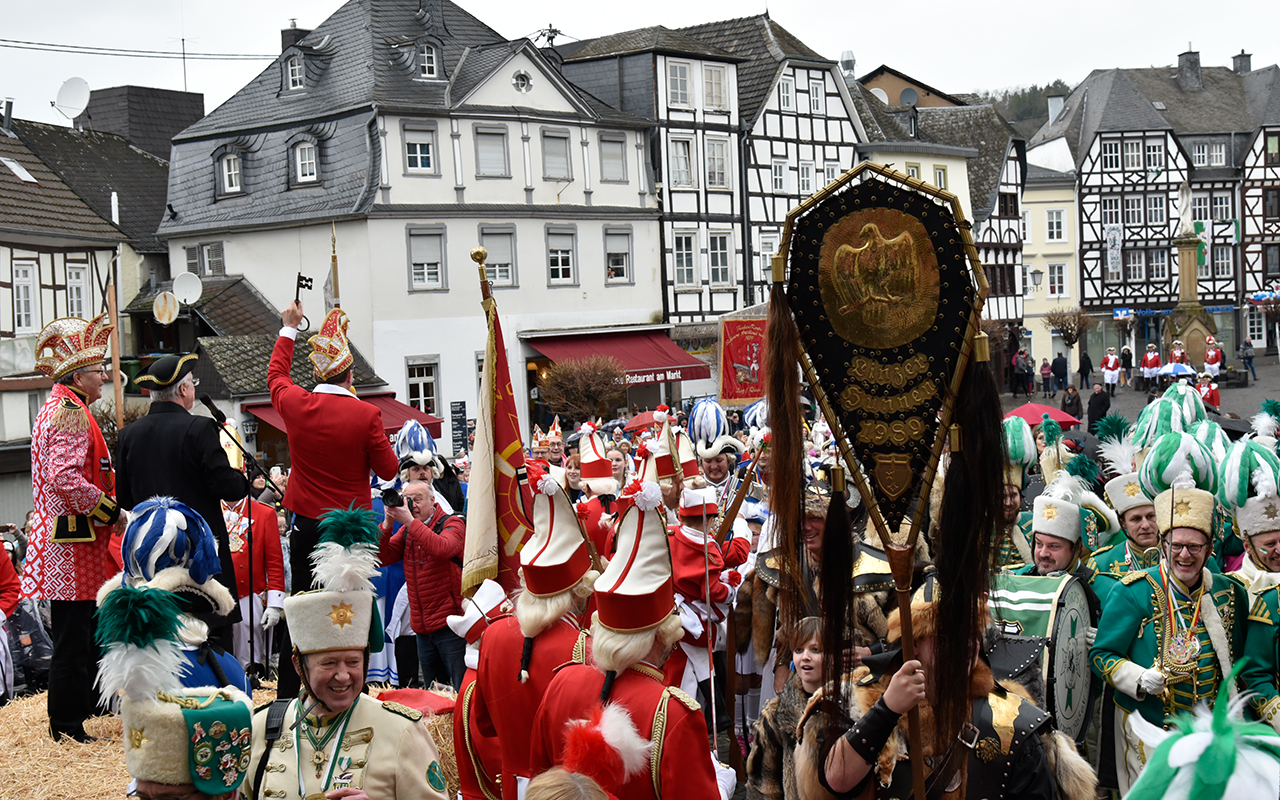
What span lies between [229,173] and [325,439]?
2983 cm

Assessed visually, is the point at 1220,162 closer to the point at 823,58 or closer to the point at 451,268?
the point at 823,58

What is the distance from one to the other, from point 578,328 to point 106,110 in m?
18.5

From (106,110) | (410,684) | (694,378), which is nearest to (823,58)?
(694,378)

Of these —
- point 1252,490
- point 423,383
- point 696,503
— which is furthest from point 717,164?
point 1252,490

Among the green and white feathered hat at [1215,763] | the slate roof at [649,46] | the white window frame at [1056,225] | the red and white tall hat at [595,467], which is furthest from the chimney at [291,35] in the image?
the green and white feathered hat at [1215,763]

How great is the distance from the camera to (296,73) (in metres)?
34.7

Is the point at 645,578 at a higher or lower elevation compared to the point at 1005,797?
higher

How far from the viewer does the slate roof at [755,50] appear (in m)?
40.4

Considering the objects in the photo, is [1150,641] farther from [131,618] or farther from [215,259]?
[215,259]

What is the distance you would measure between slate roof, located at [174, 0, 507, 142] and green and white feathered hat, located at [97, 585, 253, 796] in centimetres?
2953

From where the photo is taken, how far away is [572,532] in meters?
4.88

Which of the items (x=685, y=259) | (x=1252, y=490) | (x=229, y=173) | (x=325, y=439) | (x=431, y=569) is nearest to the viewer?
(x=1252, y=490)

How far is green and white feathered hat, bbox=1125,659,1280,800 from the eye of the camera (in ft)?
6.14

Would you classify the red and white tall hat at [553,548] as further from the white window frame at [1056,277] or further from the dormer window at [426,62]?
the white window frame at [1056,277]
